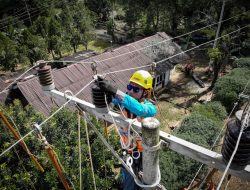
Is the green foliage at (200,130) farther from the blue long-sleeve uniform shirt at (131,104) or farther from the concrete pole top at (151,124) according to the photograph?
the concrete pole top at (151,124)

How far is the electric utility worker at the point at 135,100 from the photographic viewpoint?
12.0 feet

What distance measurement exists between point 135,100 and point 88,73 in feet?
48.3

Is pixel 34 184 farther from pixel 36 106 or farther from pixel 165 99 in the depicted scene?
pixel 165 99

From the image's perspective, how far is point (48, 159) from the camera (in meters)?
7.39

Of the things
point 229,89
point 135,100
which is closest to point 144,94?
point 135,100

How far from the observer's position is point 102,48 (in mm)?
35094

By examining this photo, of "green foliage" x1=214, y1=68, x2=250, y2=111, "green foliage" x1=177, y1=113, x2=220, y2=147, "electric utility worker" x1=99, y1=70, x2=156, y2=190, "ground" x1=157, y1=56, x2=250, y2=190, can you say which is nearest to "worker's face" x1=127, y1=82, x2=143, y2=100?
"electric utility worker" x1=99, y1=70, x2=156, y2=190

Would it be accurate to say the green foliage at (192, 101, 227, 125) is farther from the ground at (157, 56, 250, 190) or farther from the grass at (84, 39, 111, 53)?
the grass at (84, 39, 111, 53)

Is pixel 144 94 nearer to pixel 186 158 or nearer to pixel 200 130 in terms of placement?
pixel 186 158

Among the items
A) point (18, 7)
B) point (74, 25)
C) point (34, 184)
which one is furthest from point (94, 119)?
point (18, 7)

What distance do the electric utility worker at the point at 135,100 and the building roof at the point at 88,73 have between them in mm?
6638

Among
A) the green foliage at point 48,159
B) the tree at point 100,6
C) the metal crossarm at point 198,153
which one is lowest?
the tree at point 100,6

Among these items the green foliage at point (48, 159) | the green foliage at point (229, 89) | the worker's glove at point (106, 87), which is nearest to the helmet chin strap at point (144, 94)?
the worker's glove at point (106, 87)

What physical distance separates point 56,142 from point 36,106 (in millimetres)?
7134
